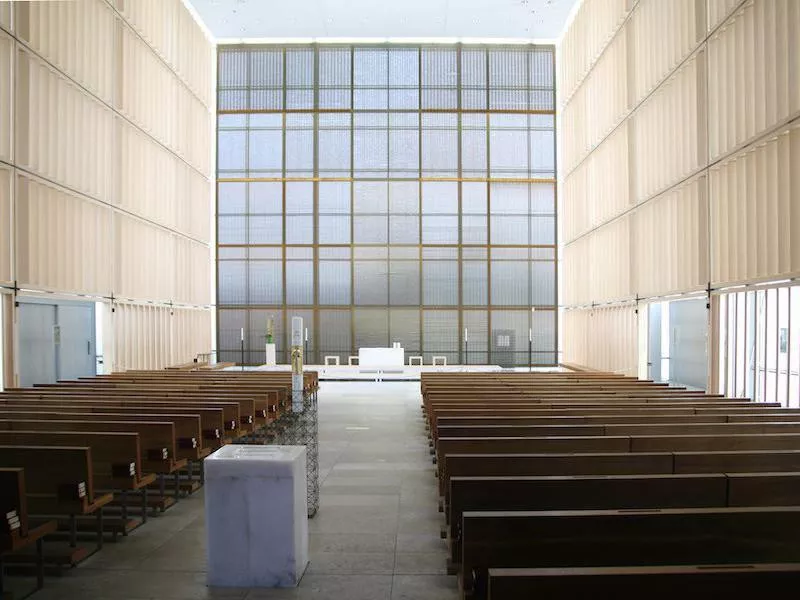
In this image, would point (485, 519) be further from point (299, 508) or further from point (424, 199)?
point (424, 199)

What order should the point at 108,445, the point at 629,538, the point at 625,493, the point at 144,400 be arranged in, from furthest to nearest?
the point at 144,400, the point at 108,445, the point at 625,493, the point at 629,538

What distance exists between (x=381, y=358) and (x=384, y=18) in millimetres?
10241

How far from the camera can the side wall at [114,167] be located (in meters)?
11.3

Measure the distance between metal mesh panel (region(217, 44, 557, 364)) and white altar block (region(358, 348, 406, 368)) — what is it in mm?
2286

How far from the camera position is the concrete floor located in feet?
12.6

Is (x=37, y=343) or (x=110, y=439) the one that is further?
(x=37, y=343)

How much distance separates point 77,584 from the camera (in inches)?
157

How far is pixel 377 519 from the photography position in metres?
5.36

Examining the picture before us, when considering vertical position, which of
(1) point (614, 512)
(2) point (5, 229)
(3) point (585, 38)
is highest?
(3) point (585, 38)

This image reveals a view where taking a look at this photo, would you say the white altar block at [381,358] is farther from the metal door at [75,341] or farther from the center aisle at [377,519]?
the center aisle at [377,519]

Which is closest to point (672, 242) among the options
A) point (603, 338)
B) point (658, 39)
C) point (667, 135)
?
point (667, 135)

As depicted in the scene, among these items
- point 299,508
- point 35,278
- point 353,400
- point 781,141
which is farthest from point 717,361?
point 35,278

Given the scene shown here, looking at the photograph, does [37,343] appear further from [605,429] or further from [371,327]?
[605,429]

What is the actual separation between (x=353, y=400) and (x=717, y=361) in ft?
23.2
